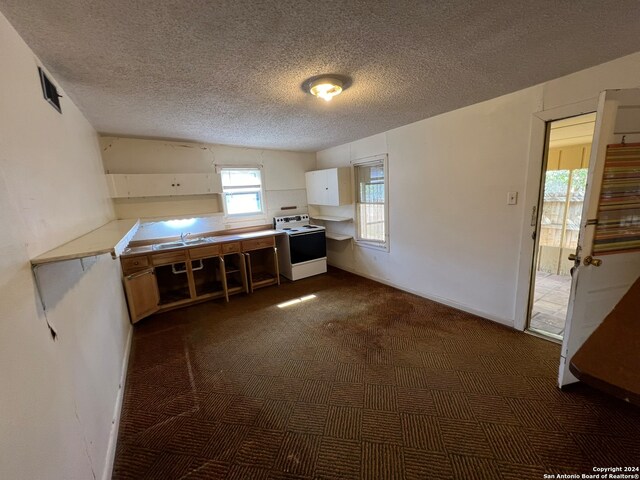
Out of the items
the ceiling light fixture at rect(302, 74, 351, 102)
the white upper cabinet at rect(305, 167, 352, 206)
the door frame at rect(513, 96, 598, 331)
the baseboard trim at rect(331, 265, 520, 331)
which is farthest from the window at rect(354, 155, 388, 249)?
the ceiling light fixture at rect(302, 74, 351, 102)

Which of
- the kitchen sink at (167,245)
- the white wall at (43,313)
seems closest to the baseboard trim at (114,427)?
the white wall at (43,313)

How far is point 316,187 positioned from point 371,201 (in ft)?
3.65

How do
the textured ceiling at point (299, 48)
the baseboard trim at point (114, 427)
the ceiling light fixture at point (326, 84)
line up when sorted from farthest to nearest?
the ceiling light fixture at point (326, 84), the baseboard trim at point (114, 427), the textured ceiling at point (299, 48)

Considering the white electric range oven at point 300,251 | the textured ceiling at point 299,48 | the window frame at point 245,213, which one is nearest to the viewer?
the textured ceiling at point 299,48

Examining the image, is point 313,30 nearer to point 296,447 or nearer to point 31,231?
point 31,231

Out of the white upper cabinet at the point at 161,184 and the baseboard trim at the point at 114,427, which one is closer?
the baseboard trim at the point at 114,427

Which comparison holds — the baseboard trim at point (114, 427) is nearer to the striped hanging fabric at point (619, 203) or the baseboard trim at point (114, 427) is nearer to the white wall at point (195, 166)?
the white wall at point (195, 166)

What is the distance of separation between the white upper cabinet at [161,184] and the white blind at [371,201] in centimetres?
223

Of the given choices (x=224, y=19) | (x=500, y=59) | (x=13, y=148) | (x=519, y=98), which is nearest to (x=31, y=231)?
(x=13, y=148)

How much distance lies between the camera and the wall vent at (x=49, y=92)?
1431 millimetres

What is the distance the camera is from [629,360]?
89cm

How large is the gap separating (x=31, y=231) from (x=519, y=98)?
3389 mm

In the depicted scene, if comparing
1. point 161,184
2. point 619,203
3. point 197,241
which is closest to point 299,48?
point 619,203

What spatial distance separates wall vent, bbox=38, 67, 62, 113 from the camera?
1.43 metres
